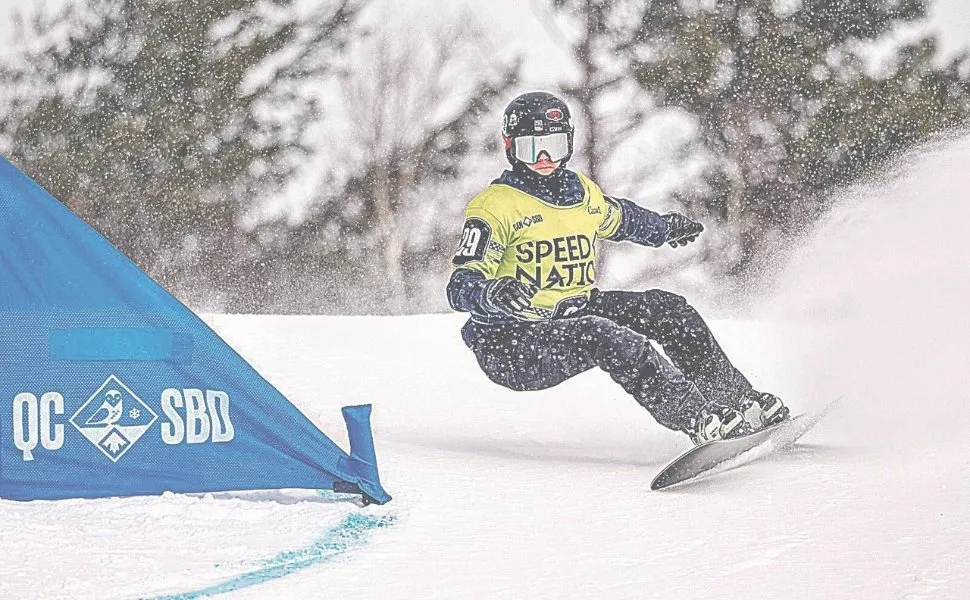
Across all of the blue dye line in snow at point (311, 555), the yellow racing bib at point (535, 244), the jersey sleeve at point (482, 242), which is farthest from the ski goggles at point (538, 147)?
the blue dye line in snow at point (311, 555)

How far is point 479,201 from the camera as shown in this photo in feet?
11.7

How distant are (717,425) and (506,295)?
0.66 m

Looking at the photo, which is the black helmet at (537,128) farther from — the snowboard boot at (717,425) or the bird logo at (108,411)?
the bird logo at (108,411)

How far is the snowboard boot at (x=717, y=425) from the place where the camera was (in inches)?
127

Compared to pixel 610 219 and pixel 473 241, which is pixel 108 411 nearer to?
pixel 473 241

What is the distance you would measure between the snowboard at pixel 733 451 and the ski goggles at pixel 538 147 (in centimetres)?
101

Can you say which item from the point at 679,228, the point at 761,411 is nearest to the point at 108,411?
the point at 761,411

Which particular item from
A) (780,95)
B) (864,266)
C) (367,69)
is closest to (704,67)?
(780,95)

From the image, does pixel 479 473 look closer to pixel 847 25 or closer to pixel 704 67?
pixel 704 67

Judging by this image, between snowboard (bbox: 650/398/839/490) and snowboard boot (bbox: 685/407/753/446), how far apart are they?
0.17ft

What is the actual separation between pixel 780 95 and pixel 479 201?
12635 millimetres

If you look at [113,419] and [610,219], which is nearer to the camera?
[113,419]

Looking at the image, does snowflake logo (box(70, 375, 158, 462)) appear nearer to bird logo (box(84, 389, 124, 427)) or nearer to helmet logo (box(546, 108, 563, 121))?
bird logo (box(84, 389, 124, 427))

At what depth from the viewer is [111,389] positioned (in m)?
2.68
